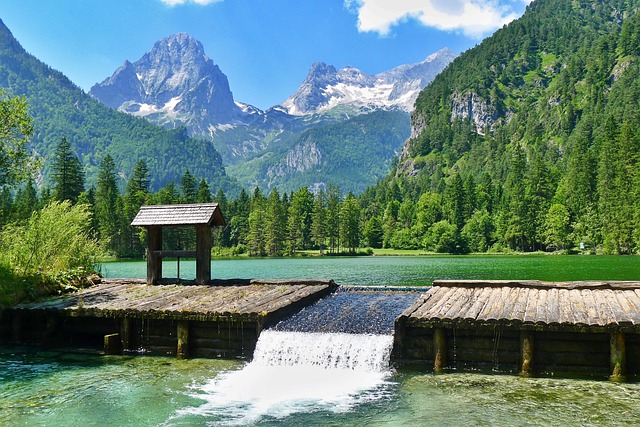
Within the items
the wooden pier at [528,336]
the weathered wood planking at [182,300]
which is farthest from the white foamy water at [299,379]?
the weathered wood planking at [182,300]

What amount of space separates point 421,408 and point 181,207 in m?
15.9

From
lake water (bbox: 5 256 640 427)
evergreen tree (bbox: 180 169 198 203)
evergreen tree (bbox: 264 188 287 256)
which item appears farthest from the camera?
evergreen tree (bbox: 180 169 198 203)

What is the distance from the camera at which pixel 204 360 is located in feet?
58.7

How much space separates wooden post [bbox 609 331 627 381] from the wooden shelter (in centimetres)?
1597

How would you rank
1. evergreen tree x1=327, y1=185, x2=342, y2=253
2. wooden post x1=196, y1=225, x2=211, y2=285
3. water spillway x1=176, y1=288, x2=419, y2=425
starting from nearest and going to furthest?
water spillway x1=176, y1=288, x2=419, y2=425, wooden post x1=196, y1=225, x2=211, y2=285, evergreen tree x1=327, y1=185, x2=342, y2=253

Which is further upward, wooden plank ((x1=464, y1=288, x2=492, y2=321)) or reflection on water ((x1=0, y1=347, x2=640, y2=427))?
wooden plank ((x1=464, y1=288, x2=492, y2=321))

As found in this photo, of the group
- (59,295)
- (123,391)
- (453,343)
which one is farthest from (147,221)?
(453,343)

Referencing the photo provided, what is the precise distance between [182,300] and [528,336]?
12231 millimetres

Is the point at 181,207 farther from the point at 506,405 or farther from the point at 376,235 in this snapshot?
the point at 376,235

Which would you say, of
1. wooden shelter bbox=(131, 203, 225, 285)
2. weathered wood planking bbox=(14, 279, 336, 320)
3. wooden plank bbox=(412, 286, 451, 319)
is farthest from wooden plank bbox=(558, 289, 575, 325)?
wooden shelter bbox=(131, 203, 225, 285)

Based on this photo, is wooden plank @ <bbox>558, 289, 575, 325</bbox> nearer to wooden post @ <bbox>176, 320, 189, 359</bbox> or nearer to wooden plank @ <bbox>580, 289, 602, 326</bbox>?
wooden plank @ <bbox>580, 289, 602, 326</bbox>

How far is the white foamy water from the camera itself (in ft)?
43.0

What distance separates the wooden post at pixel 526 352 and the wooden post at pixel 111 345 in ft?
43.3

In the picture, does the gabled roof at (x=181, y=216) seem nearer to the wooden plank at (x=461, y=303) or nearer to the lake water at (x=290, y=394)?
the lake water at (x=290, y=394)
